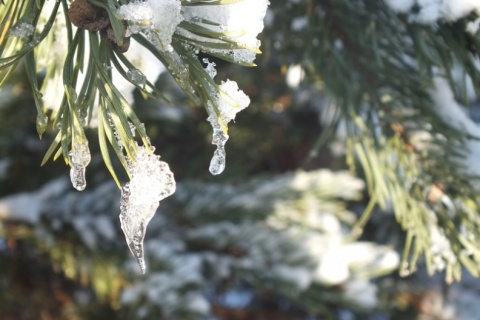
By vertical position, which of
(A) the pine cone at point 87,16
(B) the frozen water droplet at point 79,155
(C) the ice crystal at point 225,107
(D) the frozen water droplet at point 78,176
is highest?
(A) the pine cone at point 87,16

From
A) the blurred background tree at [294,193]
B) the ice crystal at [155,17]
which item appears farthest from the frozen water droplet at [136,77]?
the blurred background tree at [294,193]

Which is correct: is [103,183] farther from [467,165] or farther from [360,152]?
[467,165]

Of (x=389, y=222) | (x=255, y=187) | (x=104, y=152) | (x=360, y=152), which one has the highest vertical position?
(x=104, y=152)

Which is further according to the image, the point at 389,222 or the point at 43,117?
the point at 389,222

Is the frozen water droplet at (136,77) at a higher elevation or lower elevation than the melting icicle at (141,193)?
higher

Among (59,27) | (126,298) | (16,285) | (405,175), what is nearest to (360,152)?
(405,175)

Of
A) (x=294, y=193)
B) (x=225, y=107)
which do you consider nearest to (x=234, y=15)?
(x=225, y=107)

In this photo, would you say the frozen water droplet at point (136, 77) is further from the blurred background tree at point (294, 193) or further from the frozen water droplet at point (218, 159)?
the blurred background tree at point (294, 193)
